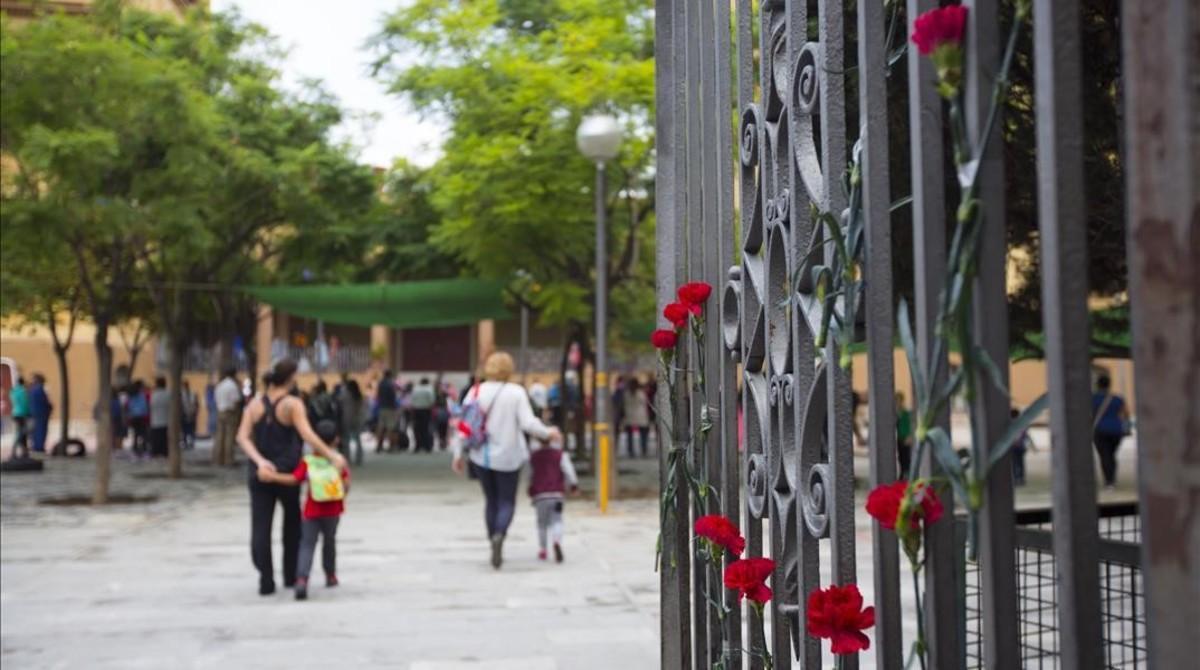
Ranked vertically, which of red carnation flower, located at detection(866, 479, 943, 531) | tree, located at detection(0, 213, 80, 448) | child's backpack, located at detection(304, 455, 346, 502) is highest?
tree, located at detection(0, 213, 80, 448)

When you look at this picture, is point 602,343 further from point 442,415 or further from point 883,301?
point 442,415

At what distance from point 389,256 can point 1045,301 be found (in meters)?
26.2

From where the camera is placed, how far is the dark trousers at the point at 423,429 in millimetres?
30859

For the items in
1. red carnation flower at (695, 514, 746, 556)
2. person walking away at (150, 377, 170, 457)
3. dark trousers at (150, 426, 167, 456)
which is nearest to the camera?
red carnation flower at (695, 514, 746, 556)

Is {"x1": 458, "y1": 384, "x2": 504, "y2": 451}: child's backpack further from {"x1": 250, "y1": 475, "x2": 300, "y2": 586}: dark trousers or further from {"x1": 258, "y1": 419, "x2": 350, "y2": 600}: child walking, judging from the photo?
{"x1": 250, "y1": 475, "x2": 300, "y2": 586}: dark trousers

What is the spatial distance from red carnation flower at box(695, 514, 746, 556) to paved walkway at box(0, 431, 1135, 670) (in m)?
4.21

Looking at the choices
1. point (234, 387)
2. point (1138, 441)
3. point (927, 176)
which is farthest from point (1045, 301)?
point (234, 387)

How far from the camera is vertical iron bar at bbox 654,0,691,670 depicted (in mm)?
3422

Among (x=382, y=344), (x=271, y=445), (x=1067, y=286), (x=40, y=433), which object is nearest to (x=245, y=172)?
(x=40, y=433)

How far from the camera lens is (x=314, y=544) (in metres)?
9.37

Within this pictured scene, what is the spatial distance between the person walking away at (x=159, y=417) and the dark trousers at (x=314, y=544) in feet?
56.0

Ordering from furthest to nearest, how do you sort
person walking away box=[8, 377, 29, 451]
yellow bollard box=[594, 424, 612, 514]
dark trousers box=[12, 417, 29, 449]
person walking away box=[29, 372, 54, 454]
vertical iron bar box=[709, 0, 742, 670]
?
1. person walking away box=[29, 372, 54, 454]
2. person walking away box=[8, 377, 29, 451]
3. dark trousers box=[12, 417, 29, 449]
4. yellow bollard box=[594, 424, 612, 514]
5. vertical iron bar box=[709, 0, 742, 670]

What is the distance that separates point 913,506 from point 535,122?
16.2m

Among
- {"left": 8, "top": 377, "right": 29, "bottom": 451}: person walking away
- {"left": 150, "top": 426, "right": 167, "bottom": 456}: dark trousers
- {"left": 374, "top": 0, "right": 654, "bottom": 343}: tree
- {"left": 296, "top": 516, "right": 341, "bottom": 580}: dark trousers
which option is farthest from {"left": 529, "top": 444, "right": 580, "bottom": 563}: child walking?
{"left": 150, "top": 426, "right": 167, "bottom": 456}: dark trousers
